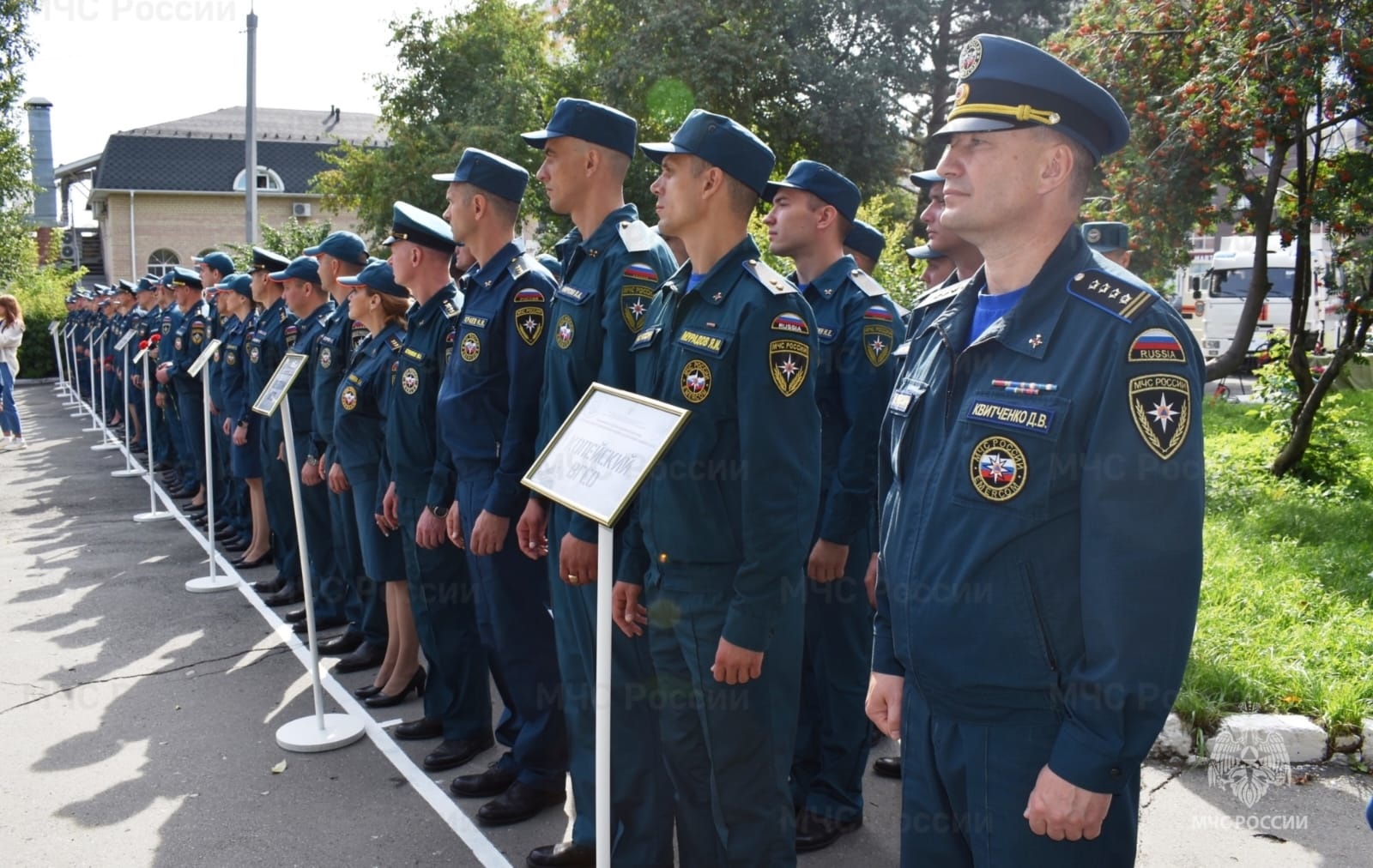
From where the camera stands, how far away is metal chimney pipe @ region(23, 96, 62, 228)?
44688 mm

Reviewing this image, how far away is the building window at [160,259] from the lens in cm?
3988

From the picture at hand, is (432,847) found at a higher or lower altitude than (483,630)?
lower

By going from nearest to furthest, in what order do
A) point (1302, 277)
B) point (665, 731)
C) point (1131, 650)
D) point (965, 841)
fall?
point (1131, 650), point (965, 841), point (665, 731), point (1302, 277)

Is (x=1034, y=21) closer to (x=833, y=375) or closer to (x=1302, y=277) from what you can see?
(x=1302, y=277)

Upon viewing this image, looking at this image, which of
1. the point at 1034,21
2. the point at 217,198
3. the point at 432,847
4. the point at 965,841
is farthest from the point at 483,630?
the point at 217,198

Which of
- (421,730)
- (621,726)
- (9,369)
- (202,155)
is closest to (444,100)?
(9,369)

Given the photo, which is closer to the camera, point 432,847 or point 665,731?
point 665,731

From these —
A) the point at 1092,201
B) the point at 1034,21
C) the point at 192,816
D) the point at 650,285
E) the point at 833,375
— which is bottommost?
the point at 192,816

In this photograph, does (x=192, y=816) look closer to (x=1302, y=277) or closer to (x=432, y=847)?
(x=432, y=847)

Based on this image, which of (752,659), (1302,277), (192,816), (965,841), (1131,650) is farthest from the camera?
(1302,277)

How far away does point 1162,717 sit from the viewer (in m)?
1.77

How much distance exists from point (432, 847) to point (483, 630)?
83 cm

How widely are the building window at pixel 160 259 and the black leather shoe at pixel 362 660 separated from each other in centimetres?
3924

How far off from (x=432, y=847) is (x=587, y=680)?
98 cm
